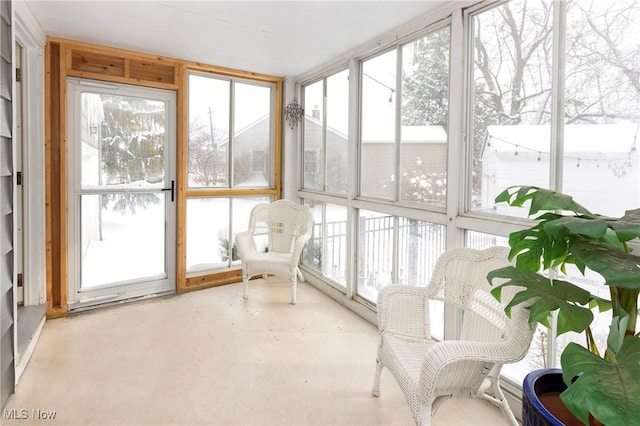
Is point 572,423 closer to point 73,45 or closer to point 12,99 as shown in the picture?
point 12,99

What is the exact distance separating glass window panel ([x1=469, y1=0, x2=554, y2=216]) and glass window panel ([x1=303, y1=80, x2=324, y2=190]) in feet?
6.60

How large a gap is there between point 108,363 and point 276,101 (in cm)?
316

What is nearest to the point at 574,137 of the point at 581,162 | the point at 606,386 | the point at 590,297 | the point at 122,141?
the point at 581,162

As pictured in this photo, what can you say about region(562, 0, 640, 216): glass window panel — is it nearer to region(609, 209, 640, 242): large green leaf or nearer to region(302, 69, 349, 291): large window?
region(609, 209, 640, 242): large green leaf

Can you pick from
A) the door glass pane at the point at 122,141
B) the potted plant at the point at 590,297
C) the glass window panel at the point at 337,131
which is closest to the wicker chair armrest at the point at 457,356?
the potted plant at the point at 590,297

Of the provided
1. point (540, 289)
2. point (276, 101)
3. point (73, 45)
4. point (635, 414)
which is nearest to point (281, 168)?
point (276, 101)

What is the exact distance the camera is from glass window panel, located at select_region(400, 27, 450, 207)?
254cm

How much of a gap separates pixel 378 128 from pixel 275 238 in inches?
66.4

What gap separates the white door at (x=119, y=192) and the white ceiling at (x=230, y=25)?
529mm

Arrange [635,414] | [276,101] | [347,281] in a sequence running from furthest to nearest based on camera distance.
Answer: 1. [276,101]
2. [347,281]
3. [635,414]

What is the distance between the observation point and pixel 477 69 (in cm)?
226

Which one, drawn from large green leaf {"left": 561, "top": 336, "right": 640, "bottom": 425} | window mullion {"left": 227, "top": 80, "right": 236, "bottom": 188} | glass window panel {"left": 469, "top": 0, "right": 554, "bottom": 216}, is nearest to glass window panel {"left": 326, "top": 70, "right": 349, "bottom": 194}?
window mullion {"left": 227, "top": 80, "right": 236, "bottom": 188}

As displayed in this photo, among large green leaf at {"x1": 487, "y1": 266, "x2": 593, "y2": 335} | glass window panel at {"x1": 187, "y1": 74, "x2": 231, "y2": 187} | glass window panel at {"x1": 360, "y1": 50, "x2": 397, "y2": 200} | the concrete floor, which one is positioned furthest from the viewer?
glass window panel at {"x1": 187, "y1": 74, "x2": 231, "y2": 187}

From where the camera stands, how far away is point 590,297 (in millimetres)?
1159
